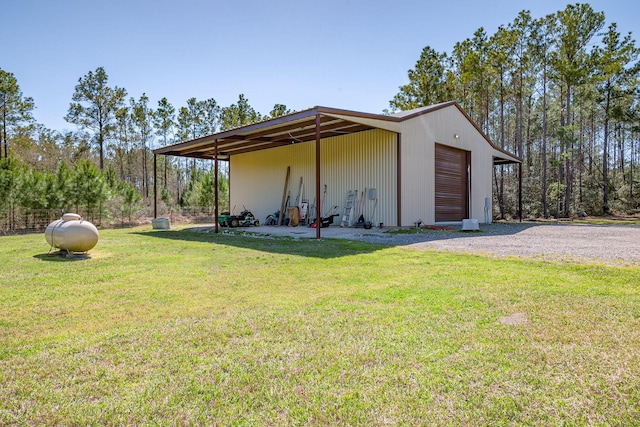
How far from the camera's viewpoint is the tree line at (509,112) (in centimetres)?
1931

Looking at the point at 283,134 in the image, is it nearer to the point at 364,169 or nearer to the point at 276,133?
the point at 276,133

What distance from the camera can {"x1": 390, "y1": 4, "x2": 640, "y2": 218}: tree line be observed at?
19.2m

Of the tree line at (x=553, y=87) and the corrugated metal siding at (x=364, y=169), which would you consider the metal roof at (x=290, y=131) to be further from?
the tree line at (x=553, y=87)

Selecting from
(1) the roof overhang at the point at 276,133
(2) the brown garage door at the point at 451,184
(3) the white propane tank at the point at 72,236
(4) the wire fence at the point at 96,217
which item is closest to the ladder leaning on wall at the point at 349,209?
(1) the roof overhang at the point at 276,133

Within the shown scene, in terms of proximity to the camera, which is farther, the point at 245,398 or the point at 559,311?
the point at 559,311

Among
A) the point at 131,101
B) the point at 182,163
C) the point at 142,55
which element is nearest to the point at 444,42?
the point at 142,55

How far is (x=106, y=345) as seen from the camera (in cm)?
240

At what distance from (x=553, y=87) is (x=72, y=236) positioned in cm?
2798

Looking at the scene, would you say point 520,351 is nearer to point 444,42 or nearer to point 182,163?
point 444,42

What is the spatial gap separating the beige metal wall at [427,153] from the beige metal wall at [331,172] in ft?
1.78

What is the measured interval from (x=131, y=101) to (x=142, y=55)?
16811 millimetres

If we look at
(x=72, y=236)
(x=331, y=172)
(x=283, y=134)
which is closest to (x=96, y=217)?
(x=283, y=134)

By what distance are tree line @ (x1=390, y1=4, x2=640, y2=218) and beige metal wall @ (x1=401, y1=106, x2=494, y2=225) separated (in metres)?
7.06

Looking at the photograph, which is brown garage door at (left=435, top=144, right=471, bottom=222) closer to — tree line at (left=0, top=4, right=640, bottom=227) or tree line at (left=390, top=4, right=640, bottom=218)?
tree line at (left=390, top=4, right=640, bottom=218)
